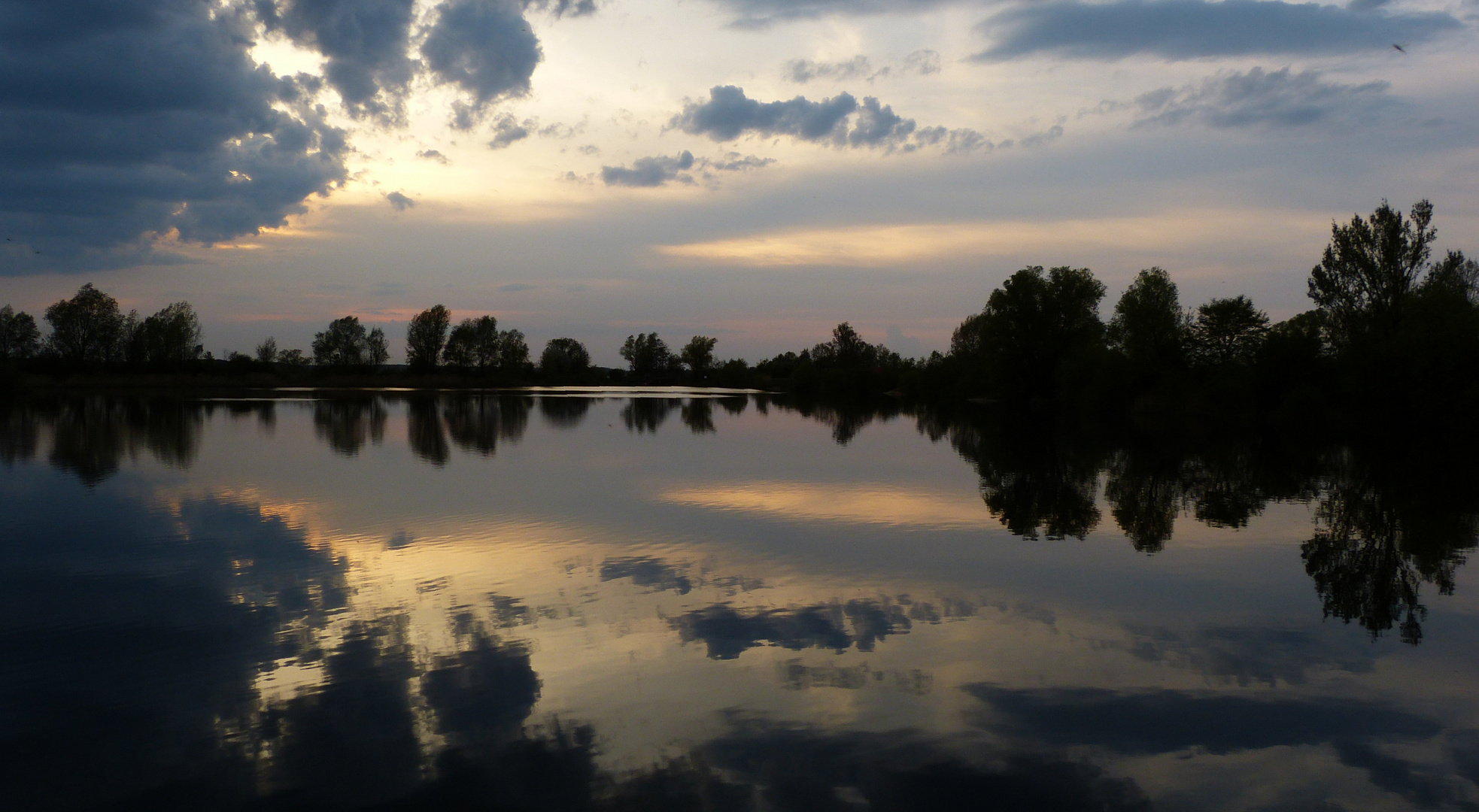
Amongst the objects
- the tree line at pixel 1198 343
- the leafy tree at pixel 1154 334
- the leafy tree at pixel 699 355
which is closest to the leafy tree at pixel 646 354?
the leafy tree at pixel 699 355

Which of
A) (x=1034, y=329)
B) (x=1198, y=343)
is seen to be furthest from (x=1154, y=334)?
(x=1034, y=329)

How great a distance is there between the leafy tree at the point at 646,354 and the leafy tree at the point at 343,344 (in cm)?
4354

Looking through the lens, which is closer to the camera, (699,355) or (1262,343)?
(1262,343)

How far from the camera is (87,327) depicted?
84500 millimetres

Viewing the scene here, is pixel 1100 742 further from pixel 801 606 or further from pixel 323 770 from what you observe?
pixel 323 770

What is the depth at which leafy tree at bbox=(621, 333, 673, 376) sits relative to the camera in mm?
150750

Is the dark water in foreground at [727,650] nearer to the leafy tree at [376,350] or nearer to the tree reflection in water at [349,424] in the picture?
the tree reflection in water at [349,424]

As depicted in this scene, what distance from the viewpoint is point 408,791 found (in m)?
4.72

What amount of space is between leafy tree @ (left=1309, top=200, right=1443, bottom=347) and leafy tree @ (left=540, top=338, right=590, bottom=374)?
102964mm

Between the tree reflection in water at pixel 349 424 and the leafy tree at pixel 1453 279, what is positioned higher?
the leafy tree at pixel 1453 279

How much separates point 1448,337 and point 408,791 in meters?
40.3

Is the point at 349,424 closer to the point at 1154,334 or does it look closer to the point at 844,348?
the point at 1154,334

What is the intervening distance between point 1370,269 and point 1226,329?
7.85 meters

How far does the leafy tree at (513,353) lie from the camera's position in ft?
389
